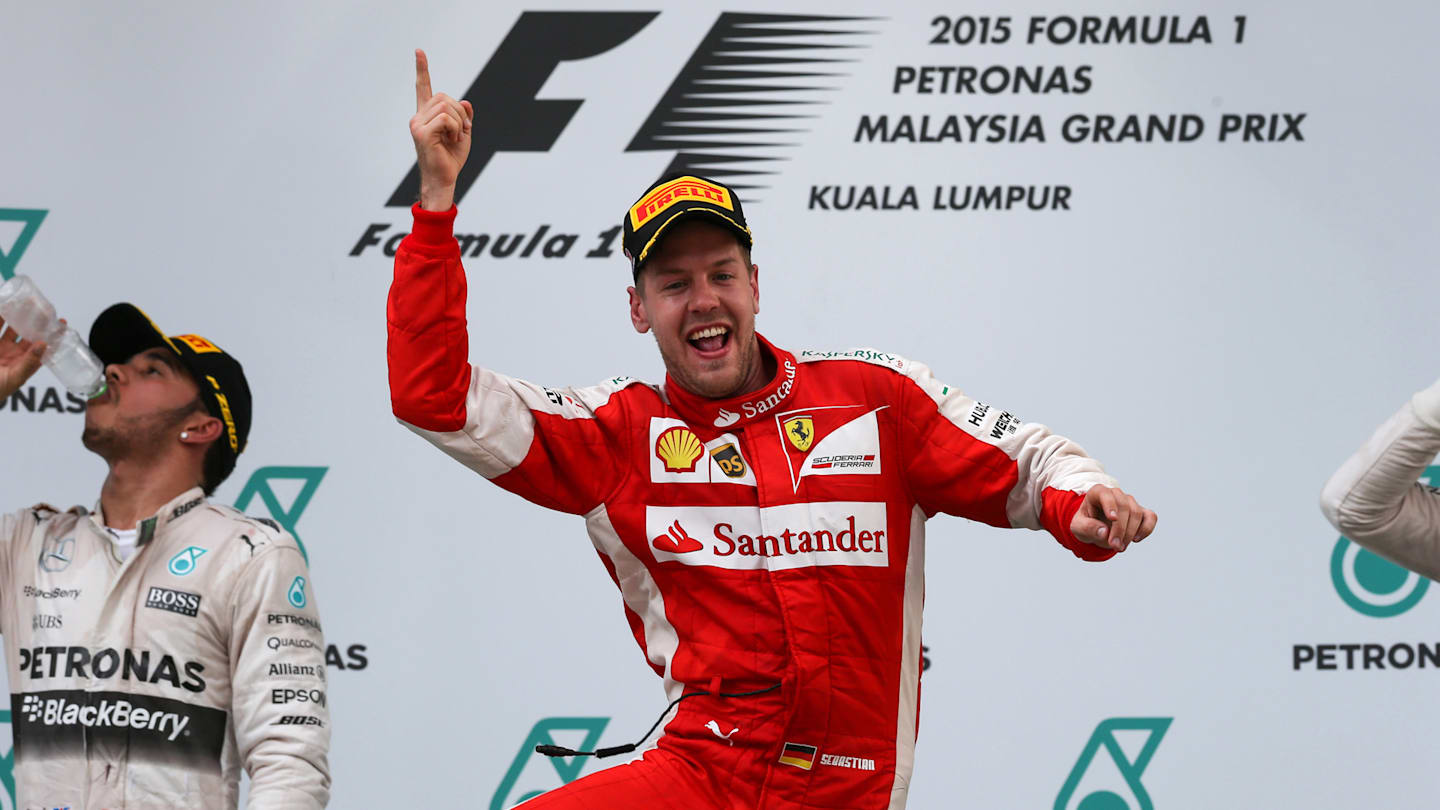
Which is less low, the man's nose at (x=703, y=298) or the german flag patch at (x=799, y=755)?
the man's nose at (x=703, y=298)

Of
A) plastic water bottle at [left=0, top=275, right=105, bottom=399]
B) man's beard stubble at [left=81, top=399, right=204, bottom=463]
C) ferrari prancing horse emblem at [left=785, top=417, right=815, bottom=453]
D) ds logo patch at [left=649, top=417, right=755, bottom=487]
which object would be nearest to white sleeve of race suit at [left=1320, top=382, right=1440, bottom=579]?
ferrari prancing horse emblem at [left=785, top=417, right=815, bottom=453]

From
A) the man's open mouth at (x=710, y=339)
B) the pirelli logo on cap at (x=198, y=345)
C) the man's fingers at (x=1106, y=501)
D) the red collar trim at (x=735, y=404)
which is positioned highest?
the pirelli logo on cap at (x=198, y=345)

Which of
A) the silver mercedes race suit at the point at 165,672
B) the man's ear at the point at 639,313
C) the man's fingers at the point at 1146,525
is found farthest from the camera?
the silver mercedes race suit at the point at 165,672

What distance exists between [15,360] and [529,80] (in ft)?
4.00

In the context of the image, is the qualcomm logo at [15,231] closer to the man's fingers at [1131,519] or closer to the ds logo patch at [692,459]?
the ds logo patch at [692,459]

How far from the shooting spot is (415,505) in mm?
2945

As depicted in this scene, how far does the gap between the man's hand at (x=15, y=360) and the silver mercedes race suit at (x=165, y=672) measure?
27cm

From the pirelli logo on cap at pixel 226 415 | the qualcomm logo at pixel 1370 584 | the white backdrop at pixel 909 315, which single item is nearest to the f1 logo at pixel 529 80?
the white backdrop at pixel 909 315

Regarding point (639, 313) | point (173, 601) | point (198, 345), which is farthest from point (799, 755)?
point (198, 345)

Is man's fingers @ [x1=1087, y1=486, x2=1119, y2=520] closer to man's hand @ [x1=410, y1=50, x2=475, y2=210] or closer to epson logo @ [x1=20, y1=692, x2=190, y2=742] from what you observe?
man's hand @ [x1=410, y1=50, x2=475, y2=210]

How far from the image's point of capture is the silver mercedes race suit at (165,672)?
2049 millimetres

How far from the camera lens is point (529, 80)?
300 cm

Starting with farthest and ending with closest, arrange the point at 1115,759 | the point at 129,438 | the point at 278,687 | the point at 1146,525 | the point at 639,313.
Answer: the point at 1115,759 → the point at 129,438 → the point at 278,687 → the point at 639,313 → the point at 1146,525

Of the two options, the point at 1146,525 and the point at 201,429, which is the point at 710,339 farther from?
the point at 201,429
